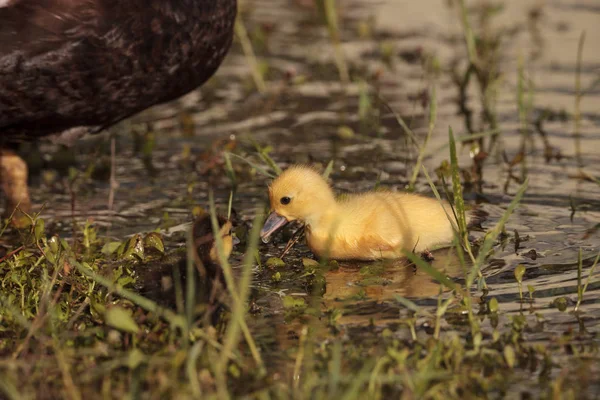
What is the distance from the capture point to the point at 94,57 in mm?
5723

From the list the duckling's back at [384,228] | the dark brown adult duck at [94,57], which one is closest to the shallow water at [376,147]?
the duckling's back at [384,228]

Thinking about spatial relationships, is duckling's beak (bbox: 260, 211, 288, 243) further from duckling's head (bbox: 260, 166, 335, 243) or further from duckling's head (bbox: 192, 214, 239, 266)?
duckling's head (bbox: 192, 214, 239, 266)

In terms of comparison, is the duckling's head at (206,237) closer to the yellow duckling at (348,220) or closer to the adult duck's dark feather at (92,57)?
the yellow duckling at (348,220)

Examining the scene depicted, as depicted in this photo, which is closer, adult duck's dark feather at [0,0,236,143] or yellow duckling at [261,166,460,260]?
yellow duckling at [261,166,460,260]

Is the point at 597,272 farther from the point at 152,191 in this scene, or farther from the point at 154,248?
the point at 152,191

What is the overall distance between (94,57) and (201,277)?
1.69 m

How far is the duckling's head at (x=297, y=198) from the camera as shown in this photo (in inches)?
206

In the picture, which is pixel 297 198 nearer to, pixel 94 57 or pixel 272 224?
pixel 272 224

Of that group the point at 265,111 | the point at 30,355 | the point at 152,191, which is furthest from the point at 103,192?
the point at 30,355

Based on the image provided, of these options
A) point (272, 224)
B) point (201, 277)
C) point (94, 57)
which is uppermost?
point (94, 57)

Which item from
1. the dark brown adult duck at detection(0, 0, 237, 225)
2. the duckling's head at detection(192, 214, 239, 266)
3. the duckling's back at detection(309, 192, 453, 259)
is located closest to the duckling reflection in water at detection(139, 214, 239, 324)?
the duckling's head at detection(192, 214, 239, 266)

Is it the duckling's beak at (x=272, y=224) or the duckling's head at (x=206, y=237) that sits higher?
the duckling's head at (x=206, y=237)

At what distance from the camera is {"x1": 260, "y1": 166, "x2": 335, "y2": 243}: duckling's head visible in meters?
5.24

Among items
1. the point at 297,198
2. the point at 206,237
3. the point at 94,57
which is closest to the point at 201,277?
the point at 206,237
